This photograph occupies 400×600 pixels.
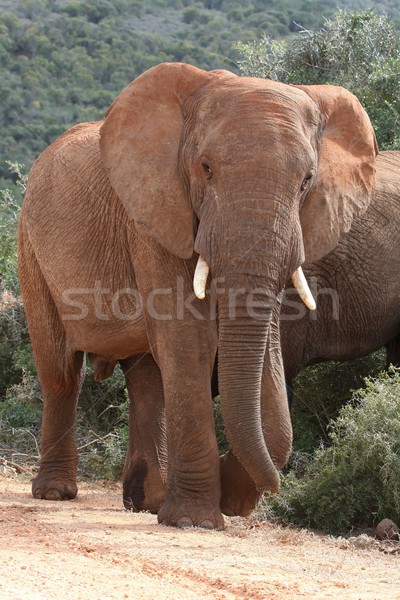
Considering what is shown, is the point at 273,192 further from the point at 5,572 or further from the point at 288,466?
the point at 288,466

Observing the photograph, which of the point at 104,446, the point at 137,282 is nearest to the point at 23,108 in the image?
the point at 104,446

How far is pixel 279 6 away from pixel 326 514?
83.7 ft

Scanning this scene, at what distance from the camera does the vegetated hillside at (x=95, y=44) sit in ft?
80.9

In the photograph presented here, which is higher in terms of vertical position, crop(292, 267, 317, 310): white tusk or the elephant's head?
the elephant's head

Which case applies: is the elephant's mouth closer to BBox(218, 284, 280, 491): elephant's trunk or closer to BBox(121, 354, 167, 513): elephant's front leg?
BBox(218, 284, 280, 491): elephant's trunk

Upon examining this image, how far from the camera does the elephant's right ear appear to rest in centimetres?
623

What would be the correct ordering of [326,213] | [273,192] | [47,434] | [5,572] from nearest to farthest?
[5,572] → [273,192] → [326,213] → [47,434]

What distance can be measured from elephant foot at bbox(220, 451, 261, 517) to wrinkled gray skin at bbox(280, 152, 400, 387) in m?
1.40

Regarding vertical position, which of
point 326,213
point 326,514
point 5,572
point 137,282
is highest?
point 326,213

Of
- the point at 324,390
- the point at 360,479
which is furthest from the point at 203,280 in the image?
the point at 324,390

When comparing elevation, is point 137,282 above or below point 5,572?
above

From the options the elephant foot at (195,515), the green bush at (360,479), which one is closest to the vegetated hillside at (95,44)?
the green bush at (360,479)

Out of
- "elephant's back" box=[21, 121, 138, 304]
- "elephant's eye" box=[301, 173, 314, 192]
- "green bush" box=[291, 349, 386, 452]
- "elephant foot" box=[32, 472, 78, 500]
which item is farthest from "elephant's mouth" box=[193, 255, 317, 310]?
"green bush" box=[291, 349, 386, 452]

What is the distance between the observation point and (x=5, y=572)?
4.50 meters
